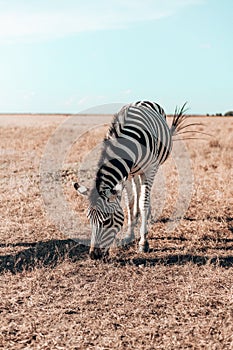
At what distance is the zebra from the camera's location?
225 inches

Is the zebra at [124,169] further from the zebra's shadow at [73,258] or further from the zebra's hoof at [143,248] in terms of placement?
the zebra's shadow at [73,258]

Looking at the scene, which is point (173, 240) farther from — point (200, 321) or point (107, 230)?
point (200, 321)

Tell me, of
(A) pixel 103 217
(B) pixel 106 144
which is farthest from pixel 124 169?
(A) pixel 103 217

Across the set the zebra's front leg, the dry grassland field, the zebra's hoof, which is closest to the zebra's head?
the dry grassland field

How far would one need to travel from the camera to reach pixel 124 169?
20.2 feet

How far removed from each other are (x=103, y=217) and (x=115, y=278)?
2.69 ft

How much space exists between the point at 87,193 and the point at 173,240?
2.19m

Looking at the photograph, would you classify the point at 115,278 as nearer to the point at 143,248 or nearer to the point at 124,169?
the point at 143,248

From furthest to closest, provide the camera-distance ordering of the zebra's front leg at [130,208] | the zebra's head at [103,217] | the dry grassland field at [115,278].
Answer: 1. the zebra's front leg at [130,208]
2. the zebra's head at [103,217]
3. the dry grassland field at [115,278]

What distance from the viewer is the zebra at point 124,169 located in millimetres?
5711

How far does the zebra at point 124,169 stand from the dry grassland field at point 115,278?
0.49m

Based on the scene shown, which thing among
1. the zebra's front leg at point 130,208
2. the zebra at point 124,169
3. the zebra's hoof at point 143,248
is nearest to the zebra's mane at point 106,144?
the zebra at point 124,169

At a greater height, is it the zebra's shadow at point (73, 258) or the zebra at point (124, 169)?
the zebra at point (124, 169)

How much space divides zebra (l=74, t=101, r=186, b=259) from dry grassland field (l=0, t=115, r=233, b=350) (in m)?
0.49
